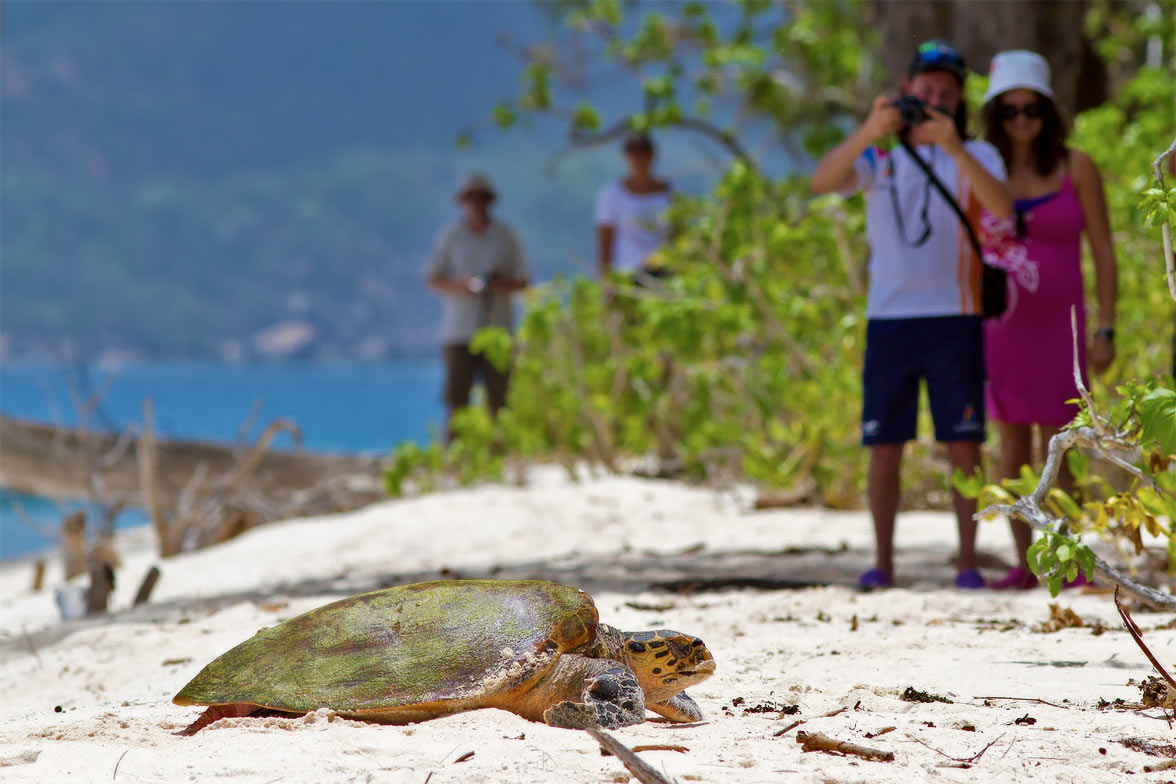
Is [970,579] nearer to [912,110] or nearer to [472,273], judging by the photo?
[912,110]

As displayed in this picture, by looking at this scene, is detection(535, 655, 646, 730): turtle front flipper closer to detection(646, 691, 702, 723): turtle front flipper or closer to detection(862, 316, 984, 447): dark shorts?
detection(646, 691, 702, 723): turtle front flipper

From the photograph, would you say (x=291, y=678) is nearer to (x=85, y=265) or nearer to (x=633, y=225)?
(x=633, y=225)

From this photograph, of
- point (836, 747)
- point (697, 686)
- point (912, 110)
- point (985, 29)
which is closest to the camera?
point (836, 747)

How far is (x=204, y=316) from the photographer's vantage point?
78.4 m

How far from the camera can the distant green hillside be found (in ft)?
258

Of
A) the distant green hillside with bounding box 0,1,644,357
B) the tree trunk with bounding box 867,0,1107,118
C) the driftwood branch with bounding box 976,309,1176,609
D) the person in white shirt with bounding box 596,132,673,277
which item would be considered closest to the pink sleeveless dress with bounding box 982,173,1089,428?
the driftwood branch with bounding box 976,309,1176,609

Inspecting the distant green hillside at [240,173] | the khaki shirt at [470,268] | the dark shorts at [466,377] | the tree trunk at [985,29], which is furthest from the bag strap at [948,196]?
the distant green hillside at [240,173]

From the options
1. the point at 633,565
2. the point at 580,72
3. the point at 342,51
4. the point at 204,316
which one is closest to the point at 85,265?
the point at 204,316

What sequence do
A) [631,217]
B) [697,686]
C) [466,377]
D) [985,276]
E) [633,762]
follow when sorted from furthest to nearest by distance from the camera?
[466,377] → [631,217] → [985,276] → [697,686] → [633,762]

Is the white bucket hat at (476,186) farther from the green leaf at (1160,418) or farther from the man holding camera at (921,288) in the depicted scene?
the green leaf at (1160,418)

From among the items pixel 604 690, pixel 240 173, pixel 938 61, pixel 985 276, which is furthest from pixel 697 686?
pixel 240 173

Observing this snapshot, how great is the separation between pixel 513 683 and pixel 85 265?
3529 inches

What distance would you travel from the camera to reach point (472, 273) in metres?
8.02

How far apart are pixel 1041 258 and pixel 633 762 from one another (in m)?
2.68
